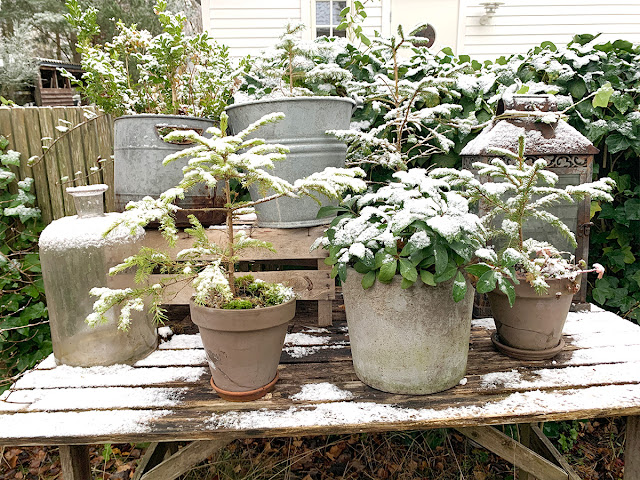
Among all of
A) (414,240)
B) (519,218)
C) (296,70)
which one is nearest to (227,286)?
(414,240)

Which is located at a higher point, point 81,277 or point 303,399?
point 81,277

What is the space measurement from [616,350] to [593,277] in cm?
98

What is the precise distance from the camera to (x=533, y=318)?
4.61 ft

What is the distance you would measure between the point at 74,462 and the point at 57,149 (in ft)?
5.91

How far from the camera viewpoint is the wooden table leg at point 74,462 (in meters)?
1.24

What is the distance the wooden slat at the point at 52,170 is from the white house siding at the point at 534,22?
4703mm

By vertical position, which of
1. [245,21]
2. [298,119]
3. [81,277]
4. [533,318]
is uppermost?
[245,21]

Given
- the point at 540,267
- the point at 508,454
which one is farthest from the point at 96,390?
the point at 540,267

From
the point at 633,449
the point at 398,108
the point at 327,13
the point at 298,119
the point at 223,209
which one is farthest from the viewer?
the point at 327,13

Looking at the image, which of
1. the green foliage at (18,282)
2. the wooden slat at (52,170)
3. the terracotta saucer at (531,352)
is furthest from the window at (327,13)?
the terracotta saucer at (531,352)

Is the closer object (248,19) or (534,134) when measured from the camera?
(534,134)

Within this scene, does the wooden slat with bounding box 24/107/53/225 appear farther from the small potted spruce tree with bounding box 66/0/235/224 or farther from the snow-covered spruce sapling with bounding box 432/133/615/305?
the snow-covered spruce sapling with bounding box 432/133/615/305

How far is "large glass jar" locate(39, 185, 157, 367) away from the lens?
148 centimetres

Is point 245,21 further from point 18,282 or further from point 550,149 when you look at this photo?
point 550,149
